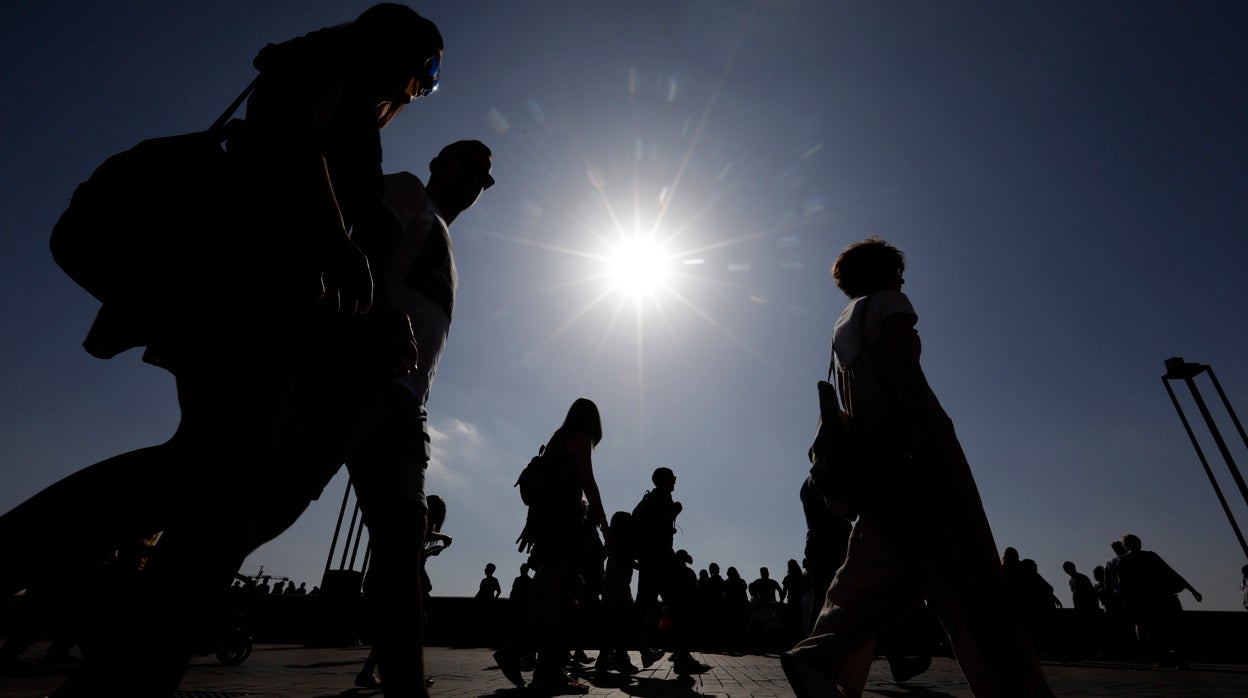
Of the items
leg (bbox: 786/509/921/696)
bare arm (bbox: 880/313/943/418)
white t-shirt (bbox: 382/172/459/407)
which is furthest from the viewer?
bare arm (bbox: 880/313/943/418)

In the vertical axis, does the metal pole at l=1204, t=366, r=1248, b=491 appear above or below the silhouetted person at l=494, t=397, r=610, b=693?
above

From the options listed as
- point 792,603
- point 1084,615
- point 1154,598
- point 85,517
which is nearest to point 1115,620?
point 1084,615

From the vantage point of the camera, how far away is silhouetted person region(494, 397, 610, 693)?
4031 millimetres

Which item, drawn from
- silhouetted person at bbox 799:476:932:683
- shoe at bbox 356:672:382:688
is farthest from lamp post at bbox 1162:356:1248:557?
shoe at bbox 356:672:382:688

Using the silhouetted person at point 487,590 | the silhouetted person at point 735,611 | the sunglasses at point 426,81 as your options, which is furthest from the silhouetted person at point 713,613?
the sunglasses at point 426,81

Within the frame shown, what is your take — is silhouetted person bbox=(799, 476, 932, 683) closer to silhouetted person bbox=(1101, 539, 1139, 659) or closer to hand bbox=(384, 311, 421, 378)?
hand bbox=(384, 311, 421, 378)

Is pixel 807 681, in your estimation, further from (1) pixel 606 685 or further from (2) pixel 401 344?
(1) pixel 606 685

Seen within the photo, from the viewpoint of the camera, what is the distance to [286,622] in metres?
14.6

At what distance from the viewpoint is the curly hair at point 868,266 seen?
2.83 m

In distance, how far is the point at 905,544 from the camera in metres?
2.16

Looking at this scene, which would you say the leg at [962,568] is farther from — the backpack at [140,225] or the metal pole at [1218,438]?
the metal pole at [1218,438]

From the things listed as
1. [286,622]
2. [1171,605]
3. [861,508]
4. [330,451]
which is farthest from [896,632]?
[286,622]

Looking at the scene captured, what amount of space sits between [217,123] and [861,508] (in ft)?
8.18

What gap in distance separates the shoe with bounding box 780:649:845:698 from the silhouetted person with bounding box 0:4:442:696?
179 cm
